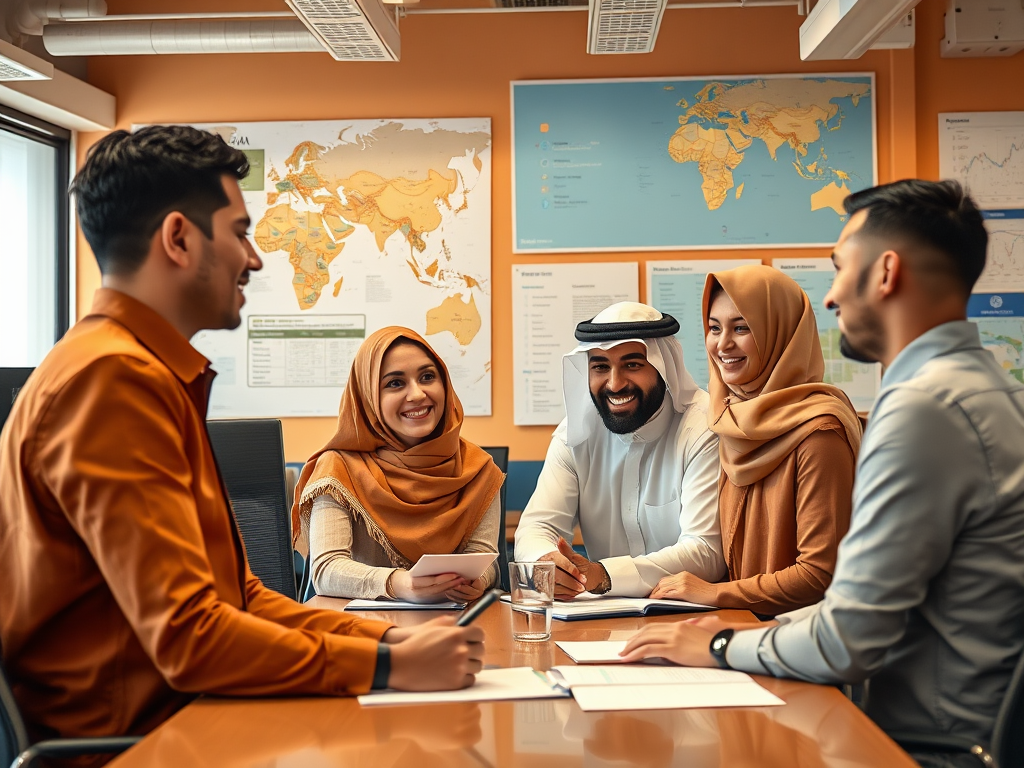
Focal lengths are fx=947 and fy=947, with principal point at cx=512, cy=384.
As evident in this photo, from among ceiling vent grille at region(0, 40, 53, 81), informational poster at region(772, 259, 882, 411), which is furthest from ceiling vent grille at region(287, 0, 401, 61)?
informational poster at region(772, 259, 882, 411)

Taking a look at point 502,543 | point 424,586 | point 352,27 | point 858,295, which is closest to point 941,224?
point 858,295

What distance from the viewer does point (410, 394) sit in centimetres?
269

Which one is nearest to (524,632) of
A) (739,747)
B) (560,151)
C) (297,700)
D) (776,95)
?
(297,700)

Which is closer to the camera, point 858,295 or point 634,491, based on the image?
point 858,295

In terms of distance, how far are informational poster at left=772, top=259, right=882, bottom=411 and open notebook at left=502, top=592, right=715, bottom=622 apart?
105 inches

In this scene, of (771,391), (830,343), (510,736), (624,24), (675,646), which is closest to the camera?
(510,736)

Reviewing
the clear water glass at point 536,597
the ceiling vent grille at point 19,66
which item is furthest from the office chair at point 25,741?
the ceiling vent grille at point 19,66

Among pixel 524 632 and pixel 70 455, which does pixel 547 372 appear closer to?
pixel 524 632

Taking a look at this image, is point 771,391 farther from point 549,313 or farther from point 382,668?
point 549,313

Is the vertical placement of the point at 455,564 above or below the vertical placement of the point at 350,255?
below

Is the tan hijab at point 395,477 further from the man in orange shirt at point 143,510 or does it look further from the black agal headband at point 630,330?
the man in orange shirt at point 143,510

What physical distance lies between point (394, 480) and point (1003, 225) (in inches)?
130

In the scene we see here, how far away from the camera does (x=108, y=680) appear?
1277 mm

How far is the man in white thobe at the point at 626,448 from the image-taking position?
2645 millimetres
